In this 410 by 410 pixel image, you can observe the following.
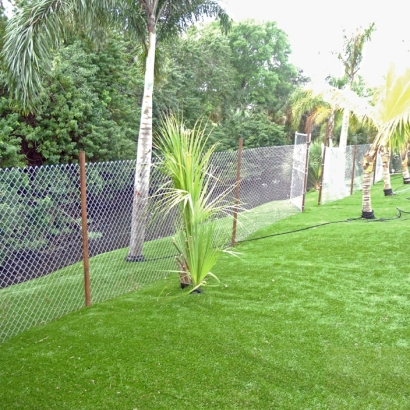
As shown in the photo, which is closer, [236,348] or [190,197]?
[236,348]

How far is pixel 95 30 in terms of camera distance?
866 centimetres

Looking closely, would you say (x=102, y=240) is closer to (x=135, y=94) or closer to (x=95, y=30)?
(x=95, y=30)

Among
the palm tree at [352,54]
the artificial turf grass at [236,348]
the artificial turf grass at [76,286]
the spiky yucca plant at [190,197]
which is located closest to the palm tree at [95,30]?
the artificial turf grass at [76,286]

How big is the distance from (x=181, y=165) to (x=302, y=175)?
6.44 metres

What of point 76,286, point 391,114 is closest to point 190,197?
point 76,286

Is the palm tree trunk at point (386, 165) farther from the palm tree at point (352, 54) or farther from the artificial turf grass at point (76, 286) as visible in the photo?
the artificial turf grass at point (76, 286)

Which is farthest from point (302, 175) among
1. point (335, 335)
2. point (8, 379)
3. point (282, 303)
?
point (8, 379)

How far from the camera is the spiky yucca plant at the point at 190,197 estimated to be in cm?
473

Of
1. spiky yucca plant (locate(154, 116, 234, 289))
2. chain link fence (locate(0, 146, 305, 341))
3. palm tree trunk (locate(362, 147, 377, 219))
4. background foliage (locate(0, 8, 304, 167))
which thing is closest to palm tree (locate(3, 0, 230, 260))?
chain link fence (locate(0, 146, 305, 341))

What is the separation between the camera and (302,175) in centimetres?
1059

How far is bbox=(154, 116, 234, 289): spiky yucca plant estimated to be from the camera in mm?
4734

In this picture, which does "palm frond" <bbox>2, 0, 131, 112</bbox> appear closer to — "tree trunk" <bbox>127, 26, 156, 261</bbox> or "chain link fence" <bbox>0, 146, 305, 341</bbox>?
"chain link fence" <bbox>0, 146, 305, 341</bbox>

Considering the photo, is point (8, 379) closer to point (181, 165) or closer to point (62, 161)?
point (181, 165)

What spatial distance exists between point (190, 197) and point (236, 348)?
5.33 ft
